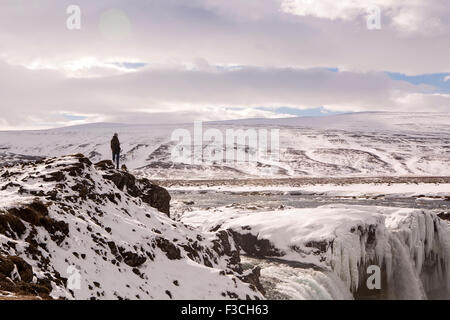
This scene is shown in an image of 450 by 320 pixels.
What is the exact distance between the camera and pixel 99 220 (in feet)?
53.2

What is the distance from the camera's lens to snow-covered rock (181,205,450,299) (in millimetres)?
23453

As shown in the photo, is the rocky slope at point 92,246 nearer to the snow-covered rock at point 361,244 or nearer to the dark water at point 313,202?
the snow-covered rock at point 361,244

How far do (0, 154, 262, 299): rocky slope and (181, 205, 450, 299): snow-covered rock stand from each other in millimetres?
4997

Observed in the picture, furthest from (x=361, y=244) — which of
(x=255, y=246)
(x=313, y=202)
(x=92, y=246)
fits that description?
(x=313, y=202)

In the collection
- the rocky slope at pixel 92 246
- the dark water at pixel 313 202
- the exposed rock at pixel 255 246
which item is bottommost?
the dark water at pixel 313 202

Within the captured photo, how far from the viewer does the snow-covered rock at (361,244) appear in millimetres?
23453

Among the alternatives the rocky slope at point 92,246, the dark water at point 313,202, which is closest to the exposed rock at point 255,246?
the rocky slope at point 92,246

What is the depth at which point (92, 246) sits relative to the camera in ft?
45.5

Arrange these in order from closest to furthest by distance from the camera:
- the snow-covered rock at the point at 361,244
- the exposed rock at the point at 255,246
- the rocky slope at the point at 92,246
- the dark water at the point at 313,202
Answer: the rocky slope at the point at 92,246 → the snow-covered rock at the point at 361,244 → the exposed rock at the point at 255,246 → the dark water at the point at 313,202

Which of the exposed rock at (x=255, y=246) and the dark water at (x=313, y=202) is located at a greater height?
the exposed rock at (x=255, y=246)

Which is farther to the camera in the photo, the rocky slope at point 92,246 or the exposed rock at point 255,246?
the exposed rock at point 255,246

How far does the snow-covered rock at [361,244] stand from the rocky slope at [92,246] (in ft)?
16.4

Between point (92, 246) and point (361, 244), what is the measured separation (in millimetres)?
16904

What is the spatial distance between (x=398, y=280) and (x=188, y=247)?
1524 centimetres
